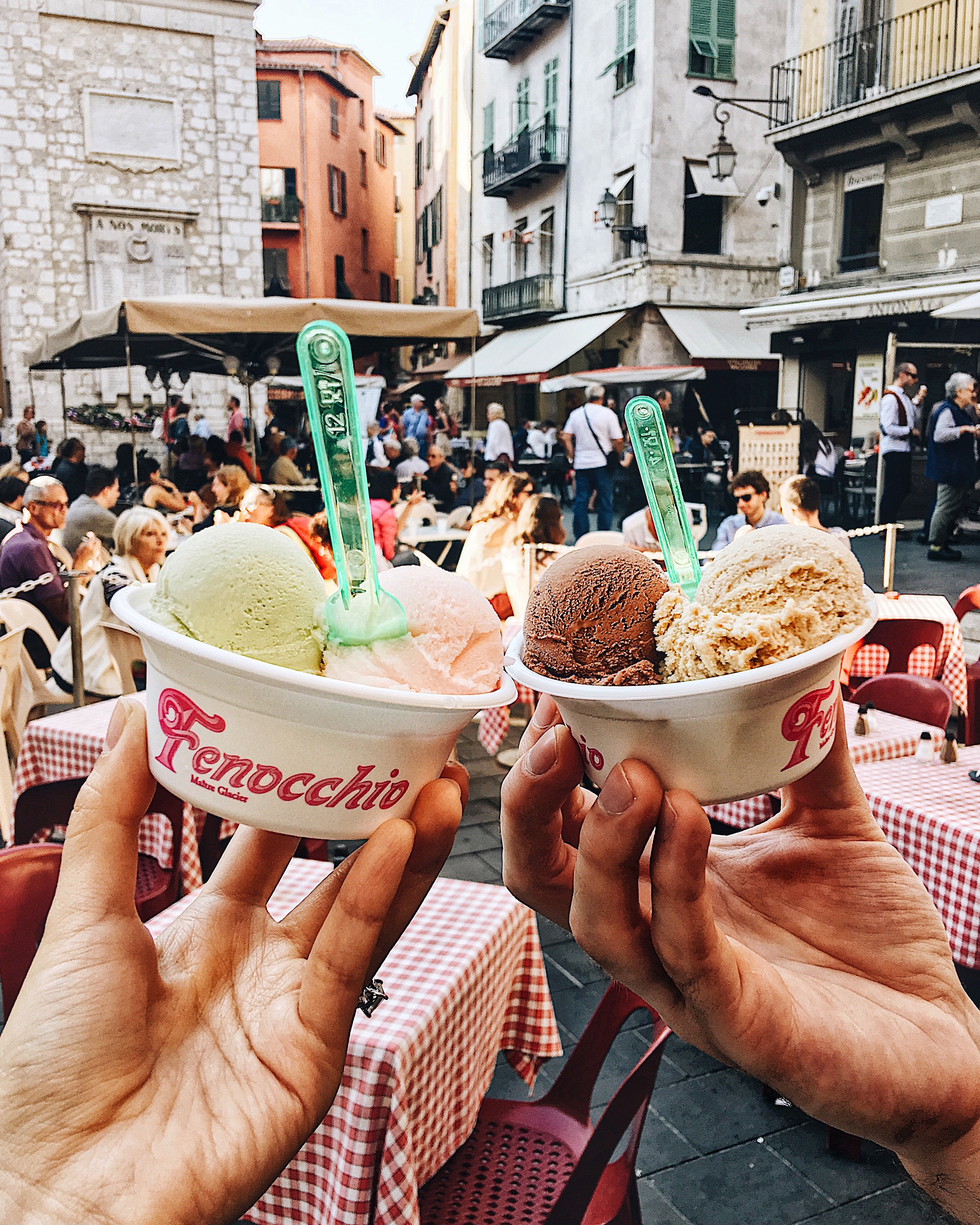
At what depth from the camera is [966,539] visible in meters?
12.4

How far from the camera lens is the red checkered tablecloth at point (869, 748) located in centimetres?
350

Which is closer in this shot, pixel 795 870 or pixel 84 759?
pixel 795 870

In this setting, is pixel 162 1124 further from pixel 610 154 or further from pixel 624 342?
pixel 610 154

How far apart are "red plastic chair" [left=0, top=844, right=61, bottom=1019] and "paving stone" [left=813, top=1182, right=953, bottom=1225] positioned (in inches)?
70.2

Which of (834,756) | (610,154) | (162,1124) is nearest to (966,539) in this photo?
(834,756)

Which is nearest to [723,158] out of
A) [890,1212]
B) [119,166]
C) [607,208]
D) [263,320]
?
[607,208]

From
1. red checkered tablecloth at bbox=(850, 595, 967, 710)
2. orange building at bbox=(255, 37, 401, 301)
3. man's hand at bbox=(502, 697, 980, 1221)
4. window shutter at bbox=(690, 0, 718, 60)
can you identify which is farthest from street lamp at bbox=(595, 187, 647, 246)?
man's hand at bbox=(502, 697, 980, 1221)

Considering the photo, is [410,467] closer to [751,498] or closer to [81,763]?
[751,498]

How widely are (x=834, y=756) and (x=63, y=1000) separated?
1.05 m

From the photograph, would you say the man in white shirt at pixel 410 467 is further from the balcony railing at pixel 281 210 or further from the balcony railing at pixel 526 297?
the balcony railing at pixel 281 210

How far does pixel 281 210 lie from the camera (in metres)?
35.0

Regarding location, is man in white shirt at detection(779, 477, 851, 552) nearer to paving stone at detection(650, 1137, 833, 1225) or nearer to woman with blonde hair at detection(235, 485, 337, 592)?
woman with blonde hair at detection(235, 485, 337, 592)

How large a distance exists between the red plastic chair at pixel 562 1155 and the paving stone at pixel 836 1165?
770mm

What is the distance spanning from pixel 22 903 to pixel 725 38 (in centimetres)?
2416
